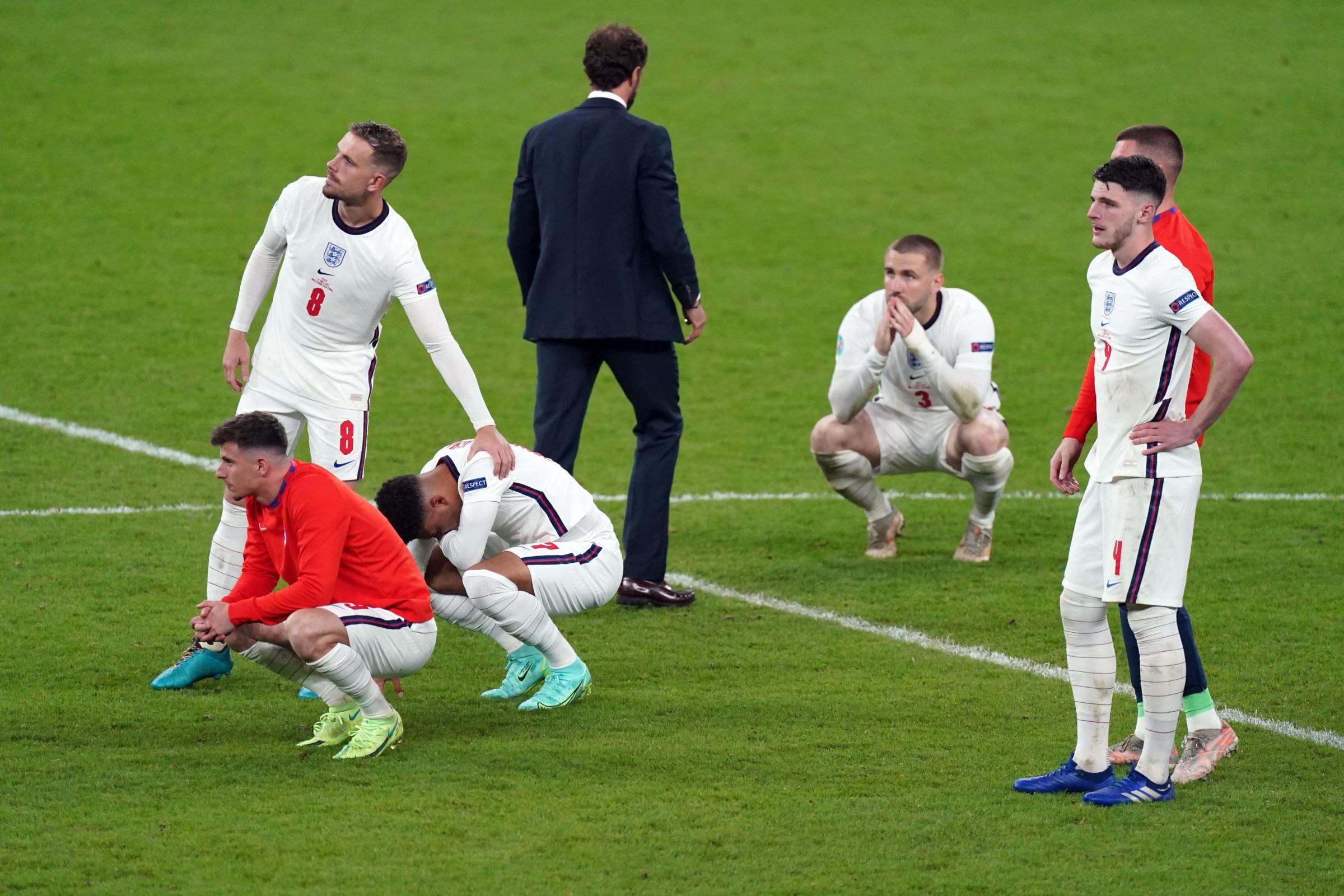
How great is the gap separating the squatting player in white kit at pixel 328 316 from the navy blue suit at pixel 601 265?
1.05m

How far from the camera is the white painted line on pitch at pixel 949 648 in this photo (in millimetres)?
5133

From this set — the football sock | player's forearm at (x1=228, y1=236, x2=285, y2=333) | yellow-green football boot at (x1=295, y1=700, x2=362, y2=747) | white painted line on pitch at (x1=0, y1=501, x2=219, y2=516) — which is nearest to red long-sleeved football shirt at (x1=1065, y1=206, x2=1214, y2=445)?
the football sock

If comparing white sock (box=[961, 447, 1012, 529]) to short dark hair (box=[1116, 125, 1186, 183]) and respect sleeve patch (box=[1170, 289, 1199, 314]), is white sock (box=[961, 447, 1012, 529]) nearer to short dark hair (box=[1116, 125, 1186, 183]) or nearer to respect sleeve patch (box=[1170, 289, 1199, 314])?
short dark hair (box=[1116, 125, 1186, 183])

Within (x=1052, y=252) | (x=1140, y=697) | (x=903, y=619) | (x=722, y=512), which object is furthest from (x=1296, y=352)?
(x=1140, y=697)

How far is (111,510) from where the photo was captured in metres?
8.05

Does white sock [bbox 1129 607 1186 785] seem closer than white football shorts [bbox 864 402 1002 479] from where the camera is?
Yes

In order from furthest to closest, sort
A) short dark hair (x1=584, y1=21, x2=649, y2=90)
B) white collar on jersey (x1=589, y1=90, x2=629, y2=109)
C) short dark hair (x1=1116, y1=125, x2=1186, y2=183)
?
white collar on jersey (x1=589, y1=90, x2=629, y2=109) < short dark hair (x1=584, y1=21, x2=649, y2=90) < short dark hair (x1=1116, y1=125, x2=1186, y2=183)

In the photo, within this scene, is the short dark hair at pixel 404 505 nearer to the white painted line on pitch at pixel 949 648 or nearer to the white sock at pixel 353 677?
the white sock at pixel 353 677

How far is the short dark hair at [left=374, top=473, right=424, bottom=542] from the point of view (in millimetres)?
5250

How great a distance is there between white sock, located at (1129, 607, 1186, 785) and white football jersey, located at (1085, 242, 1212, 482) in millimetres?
400

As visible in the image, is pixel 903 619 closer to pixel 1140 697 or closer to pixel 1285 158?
pixel 1140 697

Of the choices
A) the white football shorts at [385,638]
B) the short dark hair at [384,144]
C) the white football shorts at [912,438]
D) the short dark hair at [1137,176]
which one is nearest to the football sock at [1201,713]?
the short dark hair at [1137,176]

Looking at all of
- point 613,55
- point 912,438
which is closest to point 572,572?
point 613,55

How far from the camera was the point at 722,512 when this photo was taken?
855 centimetres
